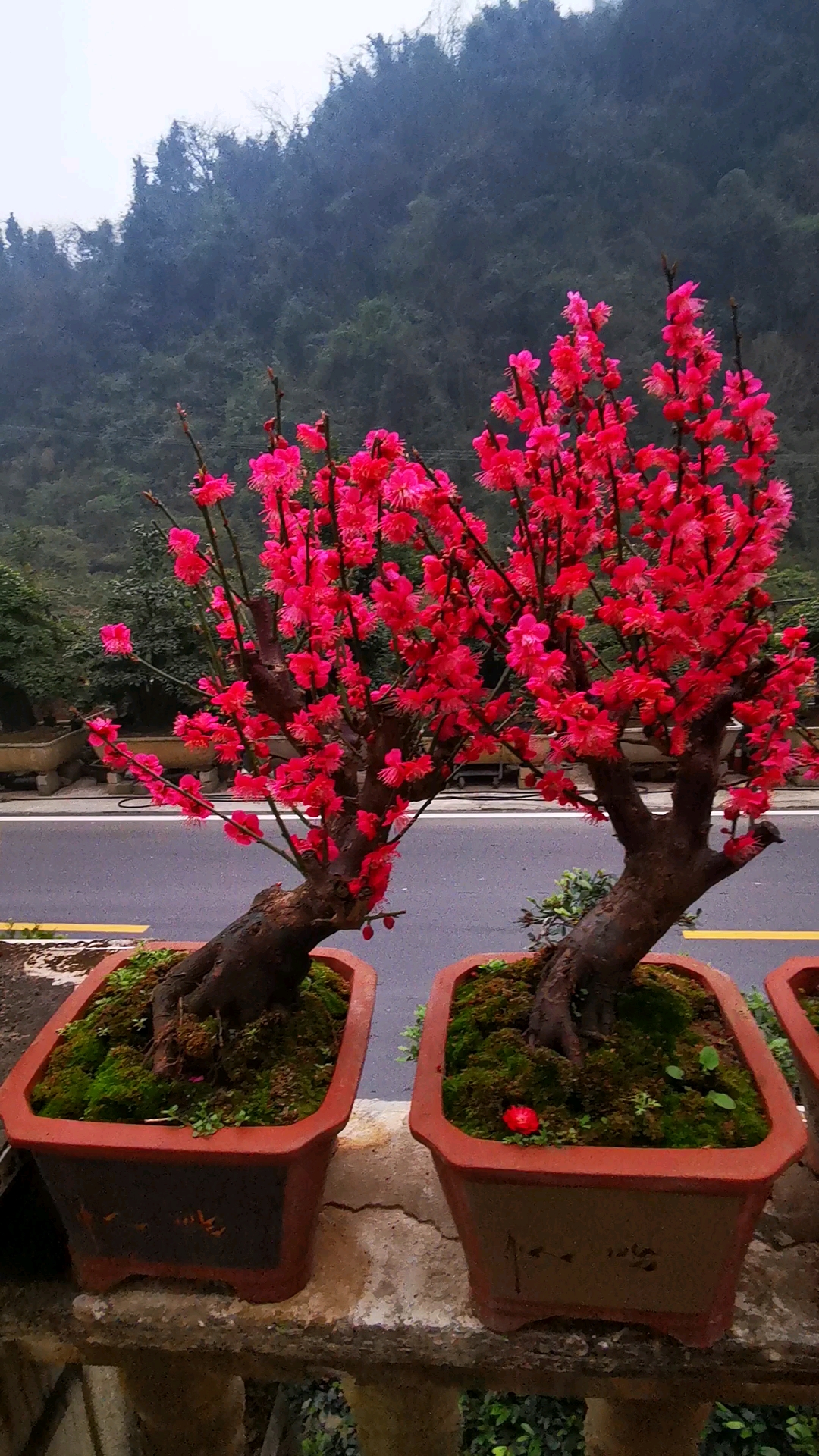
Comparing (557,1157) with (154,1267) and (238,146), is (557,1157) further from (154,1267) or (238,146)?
(238,146)

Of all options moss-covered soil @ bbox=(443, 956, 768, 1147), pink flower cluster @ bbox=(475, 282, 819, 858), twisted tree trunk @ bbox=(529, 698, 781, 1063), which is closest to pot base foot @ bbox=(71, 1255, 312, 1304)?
moss-covered soil @ bbox=(443, 956, 768, 1147)

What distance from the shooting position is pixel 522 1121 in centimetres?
87

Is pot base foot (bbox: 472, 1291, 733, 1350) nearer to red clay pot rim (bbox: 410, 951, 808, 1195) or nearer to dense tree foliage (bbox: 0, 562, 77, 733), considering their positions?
red clay pot rim (bbox: 410, 951, 808, 1195)

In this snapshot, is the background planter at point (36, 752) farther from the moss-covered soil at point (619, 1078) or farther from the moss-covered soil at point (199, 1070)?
the moss-covered soil at point (619, 1078)

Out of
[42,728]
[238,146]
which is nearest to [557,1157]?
[42,728]

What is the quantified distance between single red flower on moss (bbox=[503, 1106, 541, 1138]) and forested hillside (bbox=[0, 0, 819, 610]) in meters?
11.6

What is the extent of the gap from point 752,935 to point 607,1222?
233 cm

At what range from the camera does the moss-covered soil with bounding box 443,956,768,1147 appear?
0.89 metres

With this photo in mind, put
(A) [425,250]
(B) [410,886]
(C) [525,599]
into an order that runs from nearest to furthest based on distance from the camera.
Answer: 1. (C) [525,599]
2. (B) [410,886]
3. (A) [425,250]

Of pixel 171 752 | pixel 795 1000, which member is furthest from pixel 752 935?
pixel 171 752

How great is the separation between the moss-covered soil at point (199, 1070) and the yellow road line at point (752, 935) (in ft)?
7.00

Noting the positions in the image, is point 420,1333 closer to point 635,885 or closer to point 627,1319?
point 627,1319

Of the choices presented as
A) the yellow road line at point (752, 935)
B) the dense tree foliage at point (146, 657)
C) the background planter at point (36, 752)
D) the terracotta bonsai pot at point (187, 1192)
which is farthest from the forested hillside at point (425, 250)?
the terracotta bonsai pot at point (187, 1192)

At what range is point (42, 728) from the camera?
602 cm
